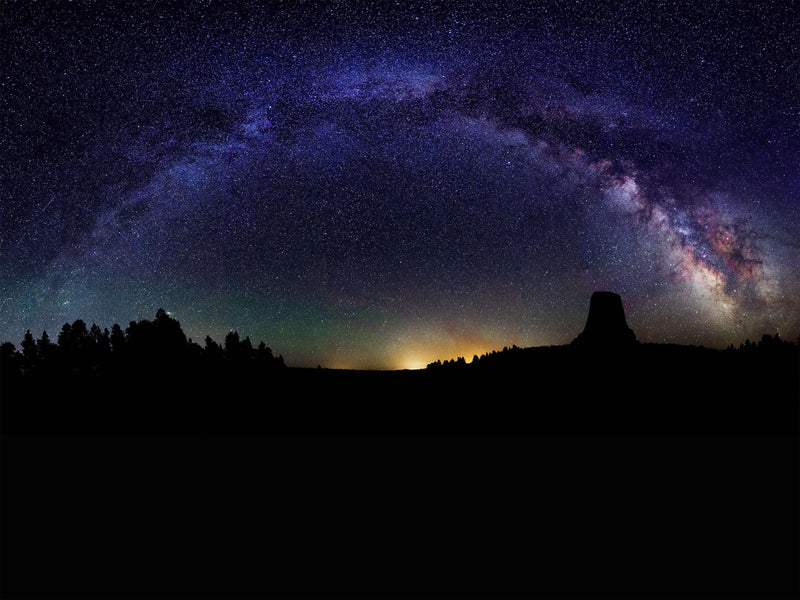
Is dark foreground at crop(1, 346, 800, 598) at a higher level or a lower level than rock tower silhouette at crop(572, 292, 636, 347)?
lower

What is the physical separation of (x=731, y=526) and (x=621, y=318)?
65.0m

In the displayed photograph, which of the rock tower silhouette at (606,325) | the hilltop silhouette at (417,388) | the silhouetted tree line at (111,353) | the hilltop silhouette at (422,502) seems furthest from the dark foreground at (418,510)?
the rock tower silhouette at (606,325)

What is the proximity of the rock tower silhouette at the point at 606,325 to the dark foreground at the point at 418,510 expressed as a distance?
3554 cm

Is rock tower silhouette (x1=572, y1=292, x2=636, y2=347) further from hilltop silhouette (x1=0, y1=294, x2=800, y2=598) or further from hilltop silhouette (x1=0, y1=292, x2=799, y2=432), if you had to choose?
hilltop silhouette (x1=0, y1=294, x2=800, y2=598)

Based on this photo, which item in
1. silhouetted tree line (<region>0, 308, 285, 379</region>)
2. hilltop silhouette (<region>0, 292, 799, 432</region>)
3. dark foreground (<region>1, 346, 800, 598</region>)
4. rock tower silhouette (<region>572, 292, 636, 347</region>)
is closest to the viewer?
dark foreground (<region>1, 346, 800, 598</region>)

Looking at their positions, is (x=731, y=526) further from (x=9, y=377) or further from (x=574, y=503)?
(x=9, y=377)

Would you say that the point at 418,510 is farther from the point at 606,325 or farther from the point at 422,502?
the point at 606,325

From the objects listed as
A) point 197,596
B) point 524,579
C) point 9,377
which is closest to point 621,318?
point 524,579

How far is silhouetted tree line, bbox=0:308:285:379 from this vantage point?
59.3 meters

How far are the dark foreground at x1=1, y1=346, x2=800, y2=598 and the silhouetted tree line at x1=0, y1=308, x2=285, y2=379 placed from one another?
28105mm

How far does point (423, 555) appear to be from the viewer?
1462 centimetres

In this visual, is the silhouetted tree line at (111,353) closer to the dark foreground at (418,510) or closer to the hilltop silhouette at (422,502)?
the hilltop silhouette at (422,502)

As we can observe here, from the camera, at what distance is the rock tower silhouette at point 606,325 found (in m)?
71.2

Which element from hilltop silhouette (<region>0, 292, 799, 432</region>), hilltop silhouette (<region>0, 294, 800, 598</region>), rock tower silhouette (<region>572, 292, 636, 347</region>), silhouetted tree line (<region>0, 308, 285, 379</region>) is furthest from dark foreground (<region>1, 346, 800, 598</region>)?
rock tower silhouette (<region>572, 292, 636, 347</region>)
